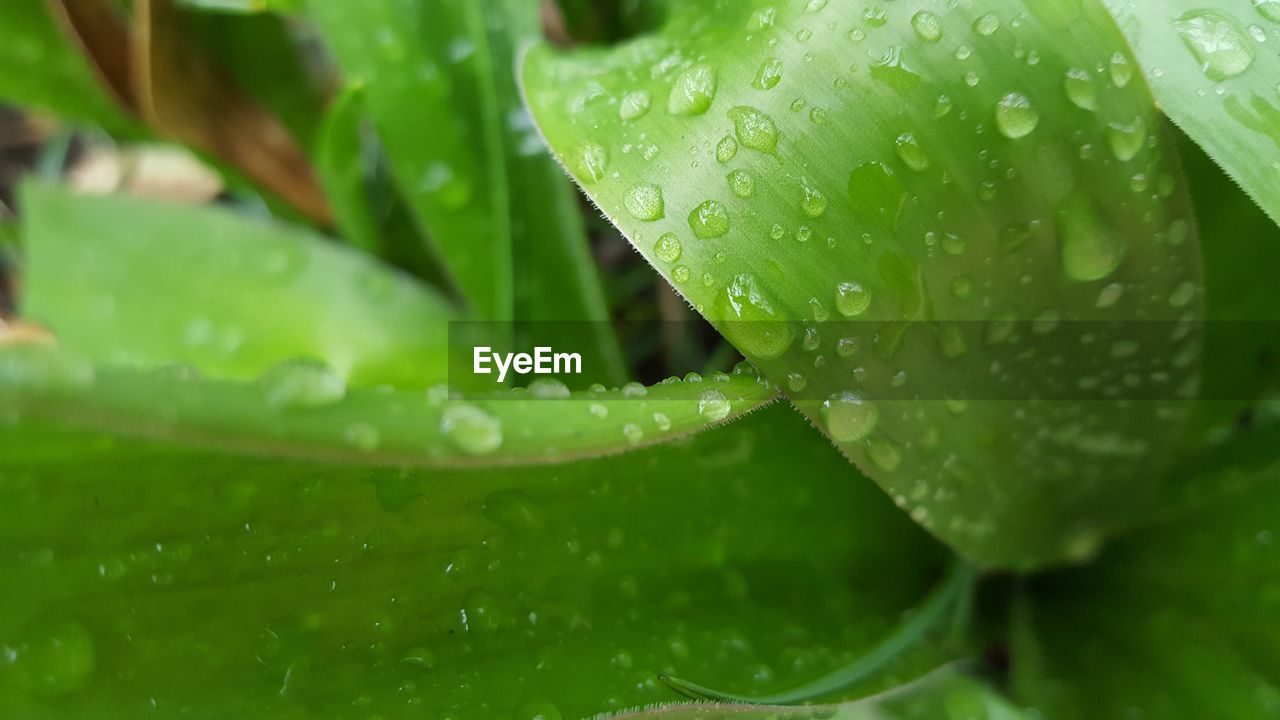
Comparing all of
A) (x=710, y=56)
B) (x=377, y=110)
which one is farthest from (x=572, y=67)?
(x=377, y=110)

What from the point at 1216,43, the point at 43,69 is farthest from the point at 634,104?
the point at 43,69

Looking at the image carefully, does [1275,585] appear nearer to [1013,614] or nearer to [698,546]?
[1013,614]

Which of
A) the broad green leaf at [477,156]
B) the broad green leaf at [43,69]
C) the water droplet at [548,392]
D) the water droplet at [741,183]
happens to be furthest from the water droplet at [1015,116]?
the broad green leaf at [43,69]

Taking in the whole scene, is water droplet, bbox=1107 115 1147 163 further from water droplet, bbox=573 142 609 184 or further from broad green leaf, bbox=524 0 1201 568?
water droplet, bbox=573 142 609 184

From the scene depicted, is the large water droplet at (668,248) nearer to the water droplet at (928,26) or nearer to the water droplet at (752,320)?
the water droplet at (752,320)

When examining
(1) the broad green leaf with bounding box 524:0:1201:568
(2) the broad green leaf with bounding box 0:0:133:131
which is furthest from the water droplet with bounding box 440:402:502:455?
(2) the broad green leaf with bounding box 0:0:133:131
